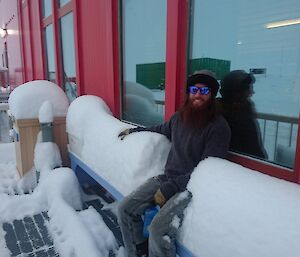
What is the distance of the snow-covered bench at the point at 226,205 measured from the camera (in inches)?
51.9

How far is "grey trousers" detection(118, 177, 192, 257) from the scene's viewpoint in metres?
1.80

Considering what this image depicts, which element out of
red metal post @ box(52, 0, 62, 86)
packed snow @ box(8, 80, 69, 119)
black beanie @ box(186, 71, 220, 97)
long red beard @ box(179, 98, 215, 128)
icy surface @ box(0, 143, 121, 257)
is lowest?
icy surface @ box(0, 143, 121, 257)

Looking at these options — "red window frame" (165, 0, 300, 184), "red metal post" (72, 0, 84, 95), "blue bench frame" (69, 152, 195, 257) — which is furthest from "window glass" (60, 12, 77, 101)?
"red window frame" (165, 0, 300, 184)

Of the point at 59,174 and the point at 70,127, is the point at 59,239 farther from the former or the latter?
the point at 70,127

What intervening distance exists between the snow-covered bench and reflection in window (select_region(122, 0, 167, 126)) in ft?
2.60

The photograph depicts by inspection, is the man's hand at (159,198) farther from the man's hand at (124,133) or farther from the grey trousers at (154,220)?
the man's hand at (124,133)

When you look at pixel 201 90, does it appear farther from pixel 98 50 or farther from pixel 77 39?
pixel 77 39

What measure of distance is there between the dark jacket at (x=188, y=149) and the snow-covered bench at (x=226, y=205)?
137mm

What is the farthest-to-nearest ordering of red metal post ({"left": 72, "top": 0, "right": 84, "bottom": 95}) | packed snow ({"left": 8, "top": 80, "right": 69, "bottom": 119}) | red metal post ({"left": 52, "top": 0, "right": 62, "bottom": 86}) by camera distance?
red metal post ({"left": 52, "top": 0, "right": 62, "bottom": 86}), red metal post ({"left": 72, "top": 0, "right": 84, "bottom": 95}), packed snow ({"left": 8, "top": 80, "right": 69, "bottom": 119})

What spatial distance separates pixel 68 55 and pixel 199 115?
4.46 metres

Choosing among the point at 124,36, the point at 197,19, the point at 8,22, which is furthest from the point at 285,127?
the point at 8,22

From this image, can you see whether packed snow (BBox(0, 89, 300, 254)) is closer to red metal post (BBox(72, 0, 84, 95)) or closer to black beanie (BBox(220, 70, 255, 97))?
black beanie (BBox(220, 70, 255, 97))

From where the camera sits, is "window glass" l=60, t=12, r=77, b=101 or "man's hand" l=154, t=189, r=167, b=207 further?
"window glass" l=60, t=12, r=77, b=101

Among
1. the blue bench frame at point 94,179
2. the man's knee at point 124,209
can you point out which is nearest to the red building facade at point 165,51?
the blue bench frame at point 94,179
